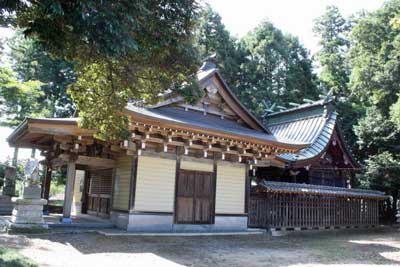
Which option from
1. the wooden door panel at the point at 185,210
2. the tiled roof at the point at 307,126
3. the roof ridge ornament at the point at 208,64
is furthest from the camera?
the tiled roof at the point at 307,126

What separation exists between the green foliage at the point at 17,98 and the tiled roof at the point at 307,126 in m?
14.0

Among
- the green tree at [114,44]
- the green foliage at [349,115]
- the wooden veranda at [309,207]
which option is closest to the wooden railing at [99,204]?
the wooden veranda at [309,207]

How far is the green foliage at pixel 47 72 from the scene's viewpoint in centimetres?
2992

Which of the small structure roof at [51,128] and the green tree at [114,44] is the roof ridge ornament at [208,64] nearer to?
the small structure roof at [51,128]

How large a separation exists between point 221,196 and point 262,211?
2.28 meters

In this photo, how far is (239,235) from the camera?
543 inches

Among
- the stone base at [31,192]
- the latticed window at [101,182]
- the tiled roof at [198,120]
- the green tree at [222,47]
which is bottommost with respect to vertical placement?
the stone base at [31,192]

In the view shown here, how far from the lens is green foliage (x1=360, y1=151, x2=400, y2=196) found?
70.2ft

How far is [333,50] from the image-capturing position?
40.6 m

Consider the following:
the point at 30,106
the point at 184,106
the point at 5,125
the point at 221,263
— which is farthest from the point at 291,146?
the point at 5,125

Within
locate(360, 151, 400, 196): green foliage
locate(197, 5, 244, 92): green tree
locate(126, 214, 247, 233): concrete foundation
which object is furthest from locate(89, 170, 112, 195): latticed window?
locate(197, 5, 244, 92): green tree

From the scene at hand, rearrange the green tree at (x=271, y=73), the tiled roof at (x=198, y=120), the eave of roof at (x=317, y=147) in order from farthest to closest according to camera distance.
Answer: the green tree at (x=271, y=73)
the eave of roof at (x=317, y=147)
the tiled roof at (x=198, y=120)

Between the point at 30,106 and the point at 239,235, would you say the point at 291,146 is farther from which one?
the point at 30,106

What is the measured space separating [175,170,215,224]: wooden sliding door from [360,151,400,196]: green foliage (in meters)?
12.3
